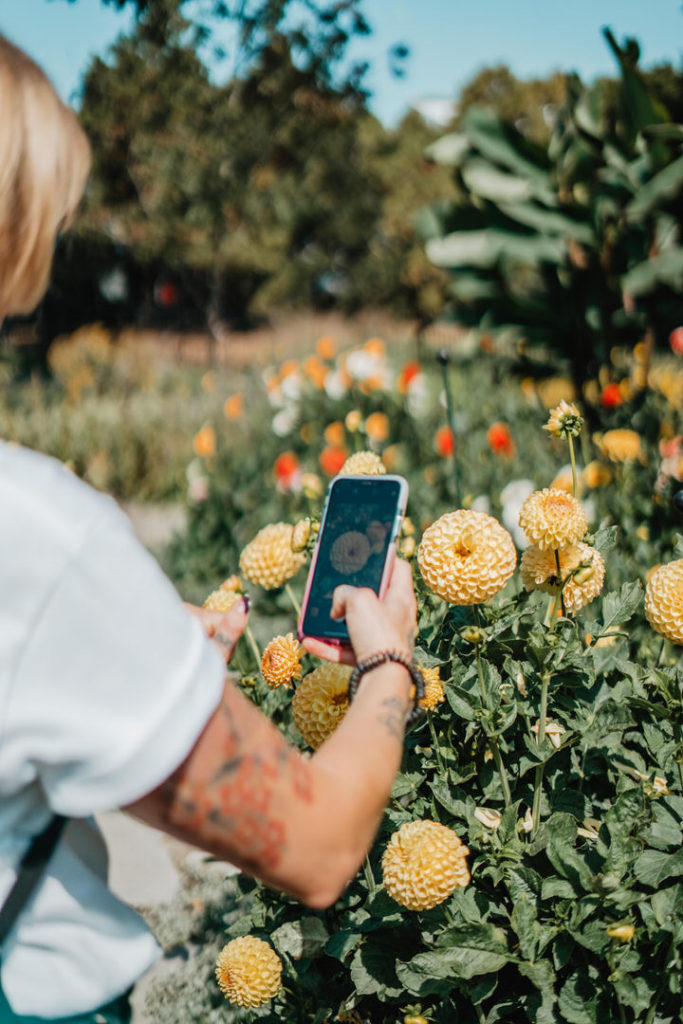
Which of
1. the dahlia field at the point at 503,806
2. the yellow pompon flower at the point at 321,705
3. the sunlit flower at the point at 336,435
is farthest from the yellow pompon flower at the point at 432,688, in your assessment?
the sunlit flower at the point at 336,435

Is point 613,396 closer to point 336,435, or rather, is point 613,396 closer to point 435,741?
point 336,435

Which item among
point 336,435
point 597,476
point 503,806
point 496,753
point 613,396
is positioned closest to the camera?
point 496,753

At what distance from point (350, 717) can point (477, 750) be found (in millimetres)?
570

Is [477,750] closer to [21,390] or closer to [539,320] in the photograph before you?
[539,320]

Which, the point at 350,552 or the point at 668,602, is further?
the point at 668,602

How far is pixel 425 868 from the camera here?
0.94m

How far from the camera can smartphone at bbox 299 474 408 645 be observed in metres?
0.90

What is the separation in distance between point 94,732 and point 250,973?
0.75m

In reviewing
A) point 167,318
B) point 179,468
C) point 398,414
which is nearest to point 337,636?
point 398,414

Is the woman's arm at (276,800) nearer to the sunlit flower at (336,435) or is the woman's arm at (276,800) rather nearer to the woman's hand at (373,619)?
the woman's hand at (373,619)

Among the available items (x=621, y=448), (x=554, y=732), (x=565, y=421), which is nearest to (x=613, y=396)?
(x=621, y=448)

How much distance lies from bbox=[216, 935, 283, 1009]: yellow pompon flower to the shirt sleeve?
2.27 ft

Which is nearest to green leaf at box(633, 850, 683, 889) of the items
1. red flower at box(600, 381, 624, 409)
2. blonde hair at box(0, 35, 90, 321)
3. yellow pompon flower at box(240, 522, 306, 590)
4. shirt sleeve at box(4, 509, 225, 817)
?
yellow pompon flower at box(240, 522, 306, 590)

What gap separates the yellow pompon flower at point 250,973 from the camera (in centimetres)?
114
